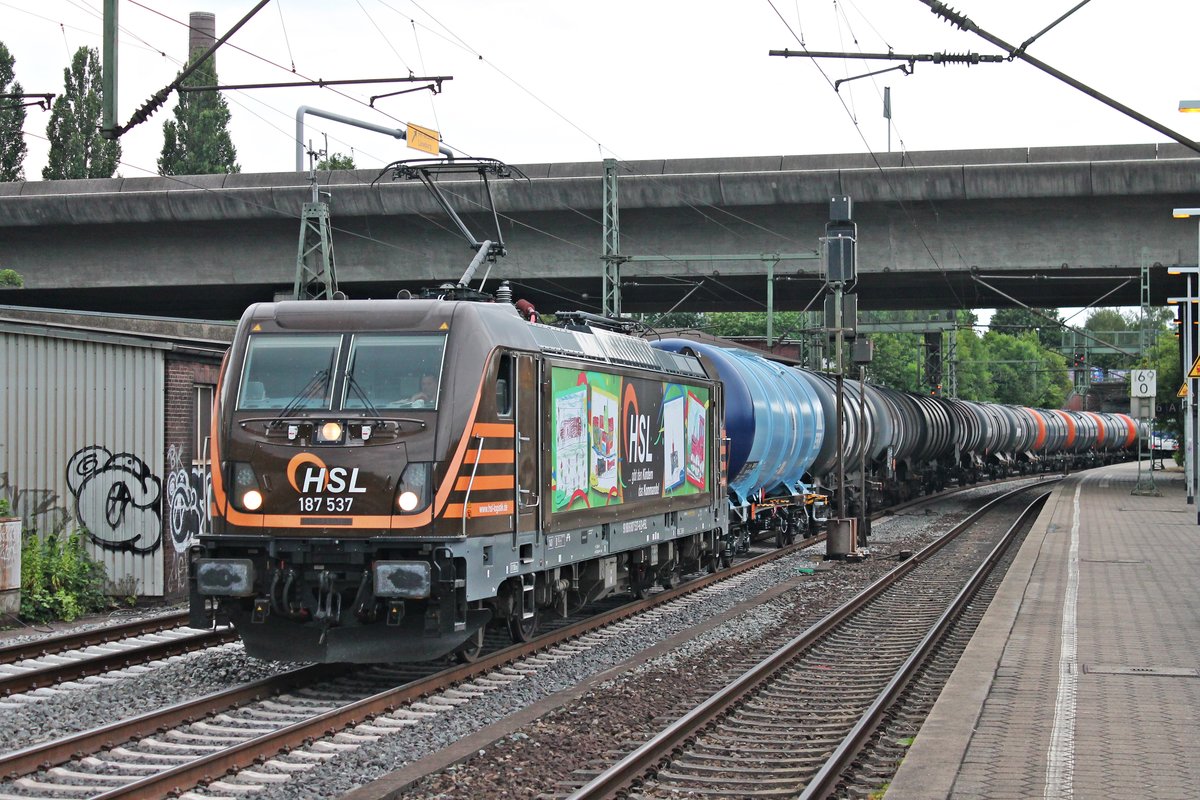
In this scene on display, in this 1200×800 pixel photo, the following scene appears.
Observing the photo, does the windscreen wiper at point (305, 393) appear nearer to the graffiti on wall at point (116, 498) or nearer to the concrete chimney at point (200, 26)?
the graffiti on wall at point (116, 498)

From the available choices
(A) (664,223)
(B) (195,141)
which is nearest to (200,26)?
(B) (195,141)

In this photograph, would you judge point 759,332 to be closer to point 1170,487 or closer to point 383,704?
point 1170,487

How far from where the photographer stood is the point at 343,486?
10367 millimetres

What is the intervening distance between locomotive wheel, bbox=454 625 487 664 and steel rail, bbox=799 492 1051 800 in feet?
11.2

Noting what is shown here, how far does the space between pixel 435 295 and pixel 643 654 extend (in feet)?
13.0

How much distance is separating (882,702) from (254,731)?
14.9ft

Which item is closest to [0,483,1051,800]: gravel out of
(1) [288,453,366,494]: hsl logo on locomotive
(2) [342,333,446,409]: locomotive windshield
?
(1) [288,453,366,494]: hsl logo on locomotive

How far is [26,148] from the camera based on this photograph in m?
64.8

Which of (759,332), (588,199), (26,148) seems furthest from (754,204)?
(759,332)

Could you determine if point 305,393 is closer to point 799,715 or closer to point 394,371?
point 394,371

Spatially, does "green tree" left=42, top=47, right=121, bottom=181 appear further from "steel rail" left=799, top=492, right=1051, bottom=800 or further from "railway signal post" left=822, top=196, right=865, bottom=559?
"steel rail" left=799, top=492, right=1051, bottom=800

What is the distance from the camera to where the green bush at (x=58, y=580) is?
571 inches

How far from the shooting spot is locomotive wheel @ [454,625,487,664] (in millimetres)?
11492

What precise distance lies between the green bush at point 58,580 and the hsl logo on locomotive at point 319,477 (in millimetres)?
5630
